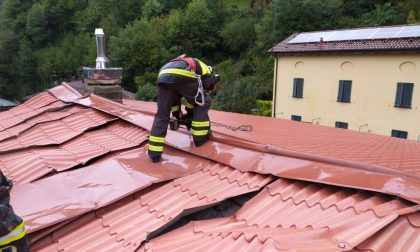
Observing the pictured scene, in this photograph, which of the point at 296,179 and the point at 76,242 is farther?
the point at 296,179

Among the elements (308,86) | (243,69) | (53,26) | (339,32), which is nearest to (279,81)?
(308,86)

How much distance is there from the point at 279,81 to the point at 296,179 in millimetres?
20054

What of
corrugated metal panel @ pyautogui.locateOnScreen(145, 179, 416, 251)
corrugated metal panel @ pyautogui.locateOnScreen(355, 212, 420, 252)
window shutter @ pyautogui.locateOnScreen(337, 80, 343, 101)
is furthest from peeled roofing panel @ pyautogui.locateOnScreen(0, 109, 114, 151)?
window shutter @ pyautogui.locateOnScreen(337, 80, 343, 101)

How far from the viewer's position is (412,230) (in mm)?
1941

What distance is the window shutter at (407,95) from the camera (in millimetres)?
16234

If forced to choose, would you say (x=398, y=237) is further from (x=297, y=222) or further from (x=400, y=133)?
(x=400, y=133)

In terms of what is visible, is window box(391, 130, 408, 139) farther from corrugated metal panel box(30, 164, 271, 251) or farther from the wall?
corrugated metal panel box(30, 164, 271, 251)

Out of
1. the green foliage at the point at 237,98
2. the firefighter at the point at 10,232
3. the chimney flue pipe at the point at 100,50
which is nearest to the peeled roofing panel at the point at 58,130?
the chimney flue pipe at the point at 100,50

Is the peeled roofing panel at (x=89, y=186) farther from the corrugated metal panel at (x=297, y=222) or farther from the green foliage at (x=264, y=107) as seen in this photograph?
the green foliage at (x=264, y=107)

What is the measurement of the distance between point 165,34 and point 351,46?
28923 millimetres

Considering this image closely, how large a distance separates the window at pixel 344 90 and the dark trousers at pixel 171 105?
54.7 ft

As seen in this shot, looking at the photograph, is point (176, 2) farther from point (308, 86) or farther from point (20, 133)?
point (20, 133)

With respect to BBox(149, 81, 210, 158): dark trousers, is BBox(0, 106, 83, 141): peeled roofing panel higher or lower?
lower

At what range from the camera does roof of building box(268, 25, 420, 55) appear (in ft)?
52.5
